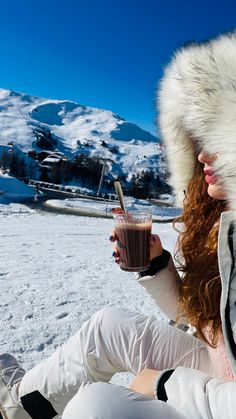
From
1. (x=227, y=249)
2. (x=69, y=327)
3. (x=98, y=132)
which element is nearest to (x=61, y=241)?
(x=69, y=327)

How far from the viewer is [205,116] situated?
4.66 feet

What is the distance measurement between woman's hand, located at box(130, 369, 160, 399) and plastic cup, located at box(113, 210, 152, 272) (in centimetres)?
46

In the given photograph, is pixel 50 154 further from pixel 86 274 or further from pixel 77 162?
pixel 86 274

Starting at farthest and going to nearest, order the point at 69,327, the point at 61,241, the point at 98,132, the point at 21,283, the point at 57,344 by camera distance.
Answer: the point at 98,132
the point at 61,241
the point at 21,283
the point at 69,327
the point at 57,344

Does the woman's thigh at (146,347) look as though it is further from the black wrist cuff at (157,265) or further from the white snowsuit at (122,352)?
the black wrist cuff at (157,265)

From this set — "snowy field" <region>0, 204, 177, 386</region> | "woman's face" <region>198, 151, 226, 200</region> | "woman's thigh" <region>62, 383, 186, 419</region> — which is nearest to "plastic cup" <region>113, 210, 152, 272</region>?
"woman's face" <region>198, 151, 226, 200</region>

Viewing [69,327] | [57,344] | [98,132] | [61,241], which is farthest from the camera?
[98,132]

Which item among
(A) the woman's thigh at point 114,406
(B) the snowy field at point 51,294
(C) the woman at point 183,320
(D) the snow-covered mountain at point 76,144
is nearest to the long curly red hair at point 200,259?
(C) the woman at point 183,320

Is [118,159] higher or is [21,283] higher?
[118,159]

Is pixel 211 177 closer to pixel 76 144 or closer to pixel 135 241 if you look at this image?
pixel 135 241

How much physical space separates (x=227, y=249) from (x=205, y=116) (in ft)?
1.57

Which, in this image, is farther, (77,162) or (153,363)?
(77,162)

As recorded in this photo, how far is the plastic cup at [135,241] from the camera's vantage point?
1811 millimetres

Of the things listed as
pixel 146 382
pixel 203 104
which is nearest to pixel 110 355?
pixel 146 382
